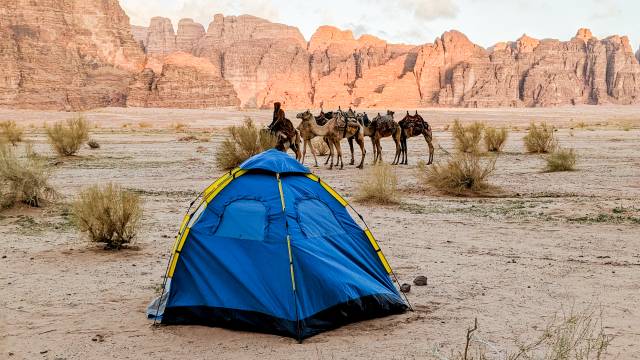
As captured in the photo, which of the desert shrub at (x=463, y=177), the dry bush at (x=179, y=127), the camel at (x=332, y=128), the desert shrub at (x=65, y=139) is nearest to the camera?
the desert shrub at (x=463, y=177)

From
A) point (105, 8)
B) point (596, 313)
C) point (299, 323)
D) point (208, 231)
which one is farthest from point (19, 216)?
point (105, 8)

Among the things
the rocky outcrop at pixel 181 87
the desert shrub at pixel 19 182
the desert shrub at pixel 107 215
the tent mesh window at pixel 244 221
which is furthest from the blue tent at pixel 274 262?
the rocky outcrop at pixel 181 87

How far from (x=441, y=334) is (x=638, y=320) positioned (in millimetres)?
1938

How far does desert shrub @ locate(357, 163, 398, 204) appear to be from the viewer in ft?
44.7

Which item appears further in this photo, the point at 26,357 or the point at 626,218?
the point at 626,218

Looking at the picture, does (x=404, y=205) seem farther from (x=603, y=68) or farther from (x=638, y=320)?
(x=603, y=68)

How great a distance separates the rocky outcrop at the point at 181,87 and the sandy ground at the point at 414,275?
421 feet

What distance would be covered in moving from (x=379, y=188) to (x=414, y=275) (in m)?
5.60

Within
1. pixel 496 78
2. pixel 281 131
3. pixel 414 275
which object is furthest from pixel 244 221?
pixel 496 78

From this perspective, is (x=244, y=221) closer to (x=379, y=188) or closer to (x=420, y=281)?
(x=420, y=281)

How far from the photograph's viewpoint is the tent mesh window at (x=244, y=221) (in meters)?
6.50

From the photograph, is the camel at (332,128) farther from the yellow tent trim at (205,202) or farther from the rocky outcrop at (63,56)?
the rocky outcrop at (63,56)

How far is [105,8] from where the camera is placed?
169 m

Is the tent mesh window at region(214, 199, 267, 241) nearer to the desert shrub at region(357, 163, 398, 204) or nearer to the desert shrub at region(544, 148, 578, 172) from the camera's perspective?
the desert shrub at region(357, 163, 398, 204)
